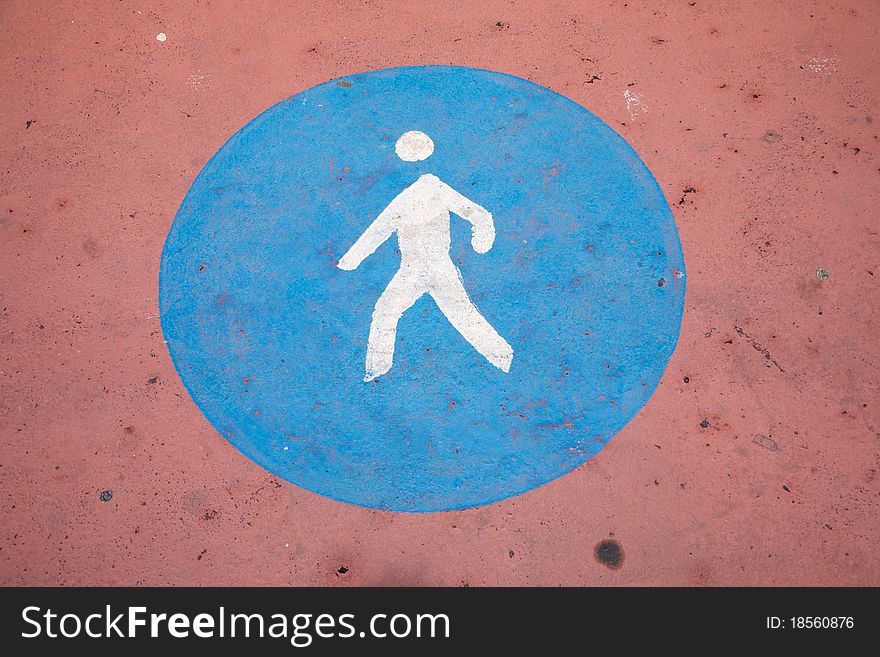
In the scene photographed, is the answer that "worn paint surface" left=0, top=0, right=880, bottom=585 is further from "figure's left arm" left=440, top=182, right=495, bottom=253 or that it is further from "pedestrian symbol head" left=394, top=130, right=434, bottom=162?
"figure's left arm" left=440, top=182, right=495, bottom=253

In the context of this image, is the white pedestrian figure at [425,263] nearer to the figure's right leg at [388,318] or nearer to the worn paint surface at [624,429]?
the figure's right leg at [388,318]

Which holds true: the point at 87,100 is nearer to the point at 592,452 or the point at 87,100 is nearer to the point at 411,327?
the point at 411,327

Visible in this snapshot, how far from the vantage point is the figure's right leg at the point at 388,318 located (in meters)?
3.86

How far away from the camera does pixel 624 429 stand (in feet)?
12.1

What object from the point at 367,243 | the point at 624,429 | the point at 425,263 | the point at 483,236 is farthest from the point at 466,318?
the point at 624,429

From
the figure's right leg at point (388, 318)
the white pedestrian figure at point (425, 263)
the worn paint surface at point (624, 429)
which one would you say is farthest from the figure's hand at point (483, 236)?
the worn paint surface at point (624, 429)

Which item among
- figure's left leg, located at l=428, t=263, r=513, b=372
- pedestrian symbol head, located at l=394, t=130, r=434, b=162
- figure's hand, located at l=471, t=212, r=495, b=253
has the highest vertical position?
pedestrian symbol head, located at l=394, t=130, r=434, b=162

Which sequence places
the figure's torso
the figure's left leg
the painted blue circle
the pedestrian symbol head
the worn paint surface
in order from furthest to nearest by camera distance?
1. the pedestrian symbol head
2. the figure's torso
3. the figure's left leg
4. the painted blue circle
5. the worn paint surface

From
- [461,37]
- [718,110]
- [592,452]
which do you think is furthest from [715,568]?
[461,37]

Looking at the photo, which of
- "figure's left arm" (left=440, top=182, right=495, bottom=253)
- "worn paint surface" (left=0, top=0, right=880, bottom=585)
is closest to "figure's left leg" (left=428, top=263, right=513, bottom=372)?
"figure's left arm" (left=440, top=182, right=495, bottom=253)

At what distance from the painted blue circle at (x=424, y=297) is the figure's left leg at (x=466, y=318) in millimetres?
51

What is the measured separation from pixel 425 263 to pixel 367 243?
0.43 m

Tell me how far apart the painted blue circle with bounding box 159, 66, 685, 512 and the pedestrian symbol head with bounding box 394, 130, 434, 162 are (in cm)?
6

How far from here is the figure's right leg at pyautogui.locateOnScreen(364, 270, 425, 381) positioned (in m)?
3.86
